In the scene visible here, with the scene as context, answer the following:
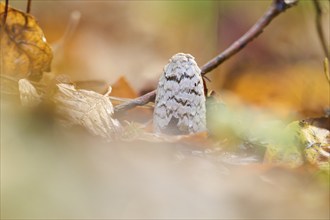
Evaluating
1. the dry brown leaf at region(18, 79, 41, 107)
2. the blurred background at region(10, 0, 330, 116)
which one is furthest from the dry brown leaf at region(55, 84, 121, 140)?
the blurred background at region(10, 0, 330, 116)

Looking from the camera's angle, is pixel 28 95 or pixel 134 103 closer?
pixel 28 95

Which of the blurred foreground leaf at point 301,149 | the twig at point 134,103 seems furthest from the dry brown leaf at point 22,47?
the blurred foreground leaf at point 301,149

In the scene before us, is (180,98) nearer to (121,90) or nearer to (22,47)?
(22,47)

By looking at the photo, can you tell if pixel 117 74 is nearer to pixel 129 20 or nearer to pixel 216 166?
pixel 129 20

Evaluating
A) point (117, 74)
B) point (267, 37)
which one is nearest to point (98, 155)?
point (117, 74)

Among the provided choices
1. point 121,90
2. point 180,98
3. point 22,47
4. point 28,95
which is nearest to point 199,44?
point 121,90
